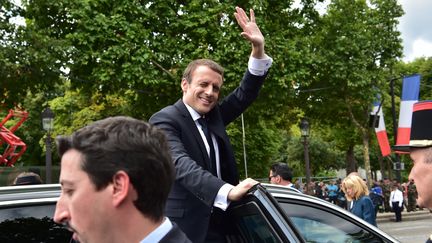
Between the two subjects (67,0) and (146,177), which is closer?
(146,177)

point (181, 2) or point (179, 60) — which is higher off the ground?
point (181, 2)

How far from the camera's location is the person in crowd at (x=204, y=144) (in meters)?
2.76

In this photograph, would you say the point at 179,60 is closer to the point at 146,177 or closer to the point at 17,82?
the point at 17,82

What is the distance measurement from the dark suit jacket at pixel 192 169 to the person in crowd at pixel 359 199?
17.4ft

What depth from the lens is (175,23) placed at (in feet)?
58.0

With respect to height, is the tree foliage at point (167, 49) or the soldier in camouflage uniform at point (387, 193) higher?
the tree foliage at point (167, 49)

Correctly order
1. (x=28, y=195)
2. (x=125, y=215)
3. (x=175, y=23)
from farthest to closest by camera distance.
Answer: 1. (x=175, y=23)
2. (x=28, y=195)
3. (x=125, y=215)

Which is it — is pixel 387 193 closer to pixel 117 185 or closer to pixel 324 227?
pixel 324 227

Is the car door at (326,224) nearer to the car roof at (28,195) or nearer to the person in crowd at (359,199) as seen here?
the car roof at (28,195)

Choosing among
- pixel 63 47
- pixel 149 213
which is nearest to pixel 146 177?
pixel 149 213

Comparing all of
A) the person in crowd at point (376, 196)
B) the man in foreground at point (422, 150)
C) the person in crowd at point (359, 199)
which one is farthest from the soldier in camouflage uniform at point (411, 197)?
the man in foreground at point (422, 150)

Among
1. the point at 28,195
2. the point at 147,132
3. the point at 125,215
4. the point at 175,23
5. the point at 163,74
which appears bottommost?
the point at 28,195

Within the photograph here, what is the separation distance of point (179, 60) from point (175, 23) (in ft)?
3.65

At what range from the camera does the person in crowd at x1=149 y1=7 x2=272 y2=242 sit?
276 cm
